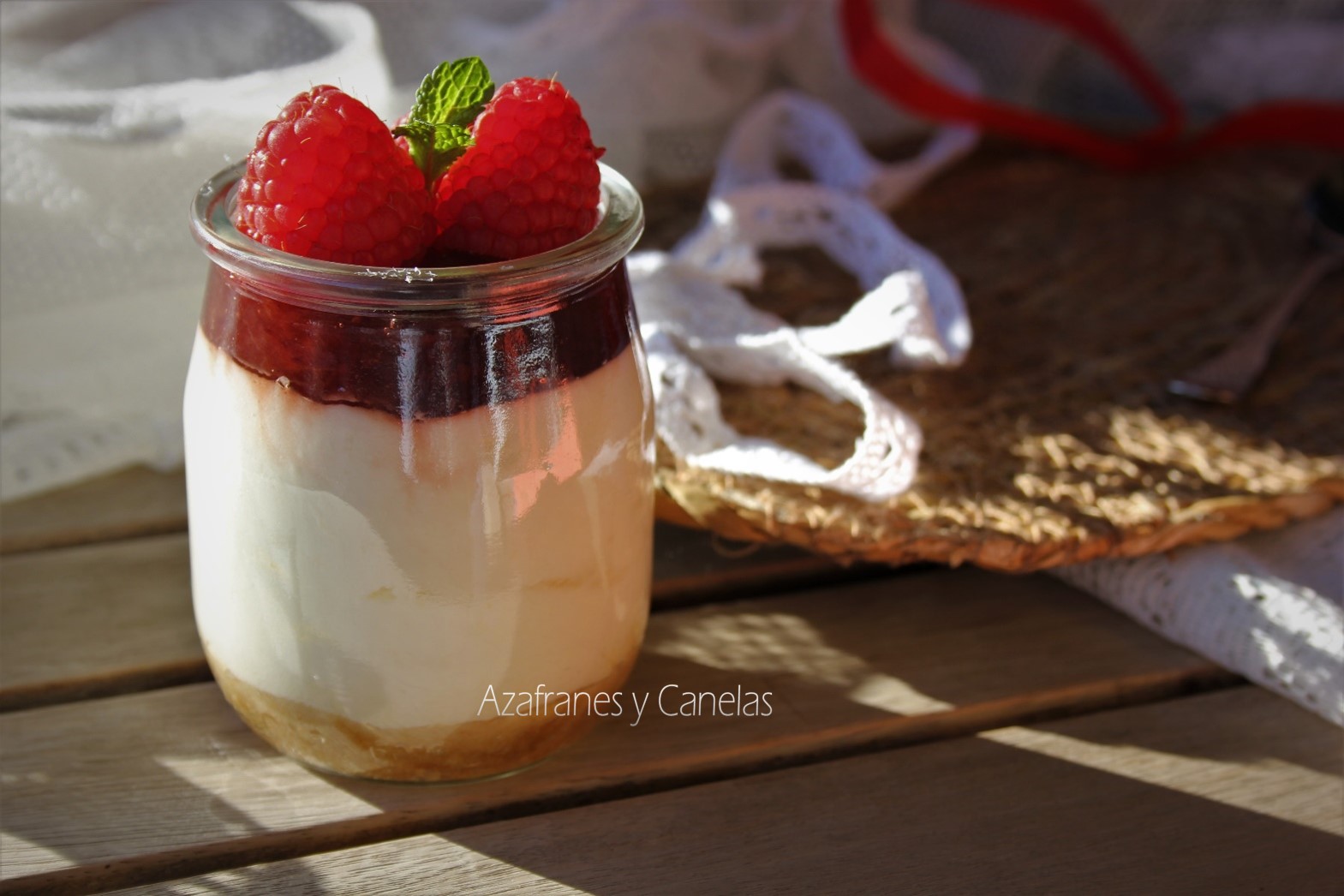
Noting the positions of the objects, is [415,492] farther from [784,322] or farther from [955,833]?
[784,322]

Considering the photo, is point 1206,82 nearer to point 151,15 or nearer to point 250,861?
point 151,15

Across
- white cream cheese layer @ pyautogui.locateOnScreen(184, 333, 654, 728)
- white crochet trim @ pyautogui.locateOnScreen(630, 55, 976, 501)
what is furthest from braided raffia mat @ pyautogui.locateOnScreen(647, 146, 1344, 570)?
white cream cheese layer @ pyautogui.locateOnScreen(184, 333, 654, 728)

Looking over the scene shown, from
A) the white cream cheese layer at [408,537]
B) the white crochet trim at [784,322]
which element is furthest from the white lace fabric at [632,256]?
the white cream cheese layer at [408,537]

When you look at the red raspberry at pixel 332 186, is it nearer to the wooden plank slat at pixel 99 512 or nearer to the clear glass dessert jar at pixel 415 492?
the clear glass dessert jar at pixel 415 492

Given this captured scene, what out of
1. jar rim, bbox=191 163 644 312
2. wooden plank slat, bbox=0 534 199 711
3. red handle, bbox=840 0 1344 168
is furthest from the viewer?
red handle, bbox=840 0 1344 168

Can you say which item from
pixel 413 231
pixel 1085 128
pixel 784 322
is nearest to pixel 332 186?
pixel 413 231

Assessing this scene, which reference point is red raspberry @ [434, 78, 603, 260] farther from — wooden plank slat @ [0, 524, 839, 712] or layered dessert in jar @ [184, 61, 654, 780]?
wooden plank slat @ [0, 524, 839, 712]

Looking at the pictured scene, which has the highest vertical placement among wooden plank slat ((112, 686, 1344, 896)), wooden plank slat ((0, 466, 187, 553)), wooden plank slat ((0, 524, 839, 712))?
wooden plank slat ((0, 466, 187, 553))

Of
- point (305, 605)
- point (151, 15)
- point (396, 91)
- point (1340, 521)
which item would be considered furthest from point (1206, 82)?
point (305, 605)
